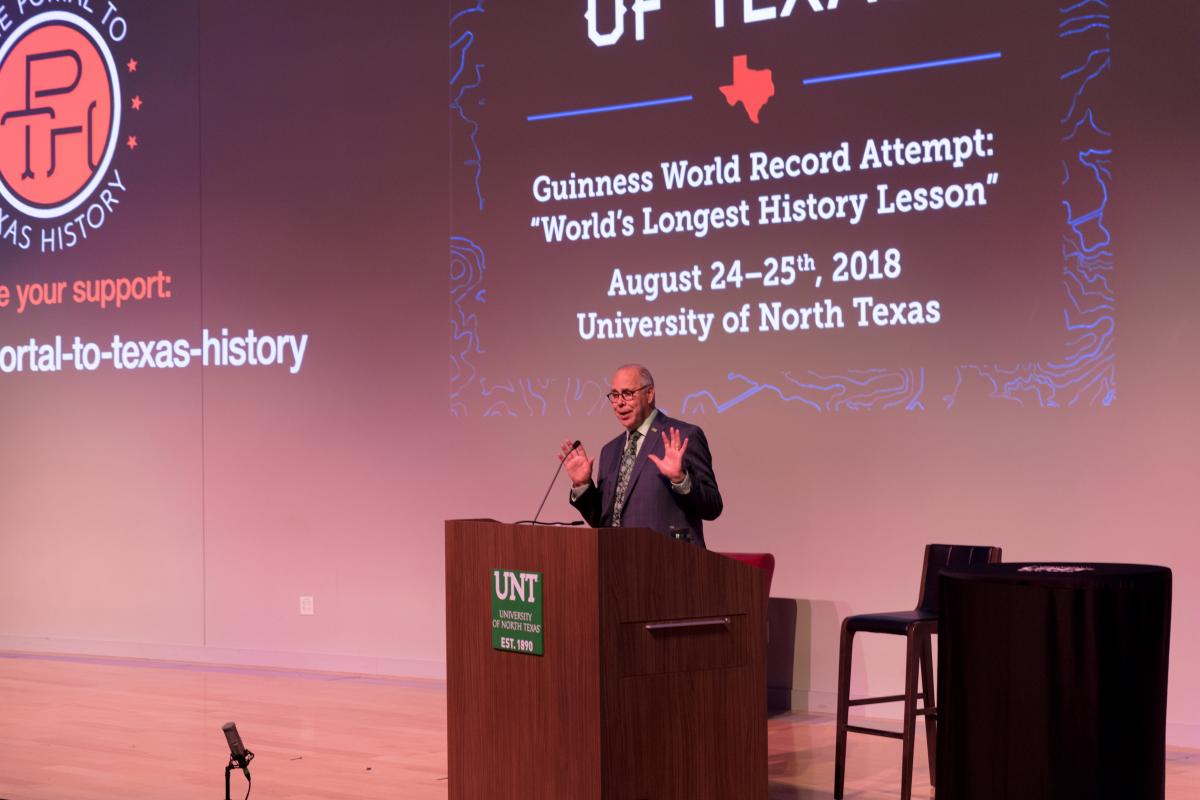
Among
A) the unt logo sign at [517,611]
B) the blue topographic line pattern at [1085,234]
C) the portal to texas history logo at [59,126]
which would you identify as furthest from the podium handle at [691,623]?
the portal to texas history logo at [59,126]

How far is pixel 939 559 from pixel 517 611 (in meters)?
2.04

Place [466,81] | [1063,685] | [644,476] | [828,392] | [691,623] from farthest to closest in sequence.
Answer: [466,81] < [828,392] < [644,476] < [691,623] < [1063,685]

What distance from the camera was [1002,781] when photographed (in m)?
2.72

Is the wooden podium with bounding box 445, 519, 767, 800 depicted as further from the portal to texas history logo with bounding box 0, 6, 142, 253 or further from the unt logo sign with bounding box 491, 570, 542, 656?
the portal to texas history logo with bounding box 0, 6, 142, 253

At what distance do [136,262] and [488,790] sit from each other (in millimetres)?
5629

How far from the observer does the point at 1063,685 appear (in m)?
2.69

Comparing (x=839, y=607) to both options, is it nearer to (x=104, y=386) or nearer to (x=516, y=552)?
(x=516, y=552)

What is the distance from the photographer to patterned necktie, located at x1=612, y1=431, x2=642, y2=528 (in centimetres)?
490

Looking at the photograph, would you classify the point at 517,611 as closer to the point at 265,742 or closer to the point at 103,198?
the point at 265,742

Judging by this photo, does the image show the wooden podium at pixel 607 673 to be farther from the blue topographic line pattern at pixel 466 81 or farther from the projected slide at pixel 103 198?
the projected slide at pixel 103 198

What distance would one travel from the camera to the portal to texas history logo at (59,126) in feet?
28.4

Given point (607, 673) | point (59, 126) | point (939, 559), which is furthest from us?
point (59, 126)

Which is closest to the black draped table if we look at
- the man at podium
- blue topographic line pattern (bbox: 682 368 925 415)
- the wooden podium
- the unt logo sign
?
the wooden podium

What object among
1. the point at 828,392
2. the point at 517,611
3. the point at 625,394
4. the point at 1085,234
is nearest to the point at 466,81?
the point at 828,392
